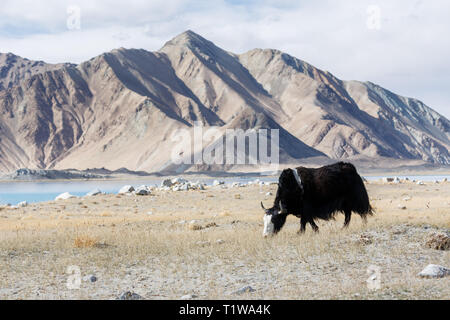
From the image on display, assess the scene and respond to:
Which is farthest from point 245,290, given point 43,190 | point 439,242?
point 43,190

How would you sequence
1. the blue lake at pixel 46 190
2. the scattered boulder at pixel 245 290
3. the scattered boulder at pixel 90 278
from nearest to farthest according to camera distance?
the scattered boulder at pixel 245 290 < the scattered boulder at pixel 90 278 < the blue lake at pixel 46 190

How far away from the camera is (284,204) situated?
13.6 metres

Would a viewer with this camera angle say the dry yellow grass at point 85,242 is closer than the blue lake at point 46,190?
Yes

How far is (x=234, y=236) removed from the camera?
48.3 feet

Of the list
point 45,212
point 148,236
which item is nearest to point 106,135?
point 45,212

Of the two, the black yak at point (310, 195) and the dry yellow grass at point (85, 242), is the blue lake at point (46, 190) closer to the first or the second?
the dry yellow grass at point (85, 242)

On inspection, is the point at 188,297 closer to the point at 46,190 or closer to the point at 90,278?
the point at 90,278

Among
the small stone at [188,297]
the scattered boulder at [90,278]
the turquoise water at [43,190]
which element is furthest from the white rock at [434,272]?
the turquoise water at [43,190]

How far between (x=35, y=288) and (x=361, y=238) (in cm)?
740

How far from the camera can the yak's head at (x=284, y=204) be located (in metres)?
13.6

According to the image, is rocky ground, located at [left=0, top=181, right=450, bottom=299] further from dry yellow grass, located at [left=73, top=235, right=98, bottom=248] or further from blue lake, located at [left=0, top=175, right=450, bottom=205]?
blue lake, located at [left=0, top=175, right=450, bottom=205]

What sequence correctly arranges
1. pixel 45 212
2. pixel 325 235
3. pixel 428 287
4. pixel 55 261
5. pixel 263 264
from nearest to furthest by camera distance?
pixel 428 287, pixel 263 264, pixel 55 261, pixel 325 235, pixel 45 212

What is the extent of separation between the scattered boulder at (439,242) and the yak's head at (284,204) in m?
3.34
